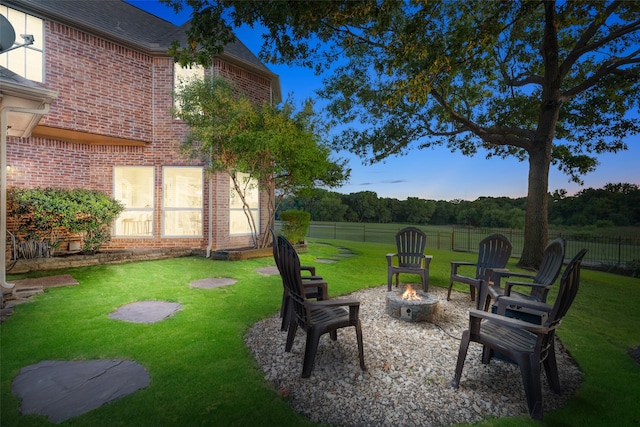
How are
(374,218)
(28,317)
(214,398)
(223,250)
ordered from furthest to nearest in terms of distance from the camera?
(374,218)
(223,250)
(28,317)
(214,398)

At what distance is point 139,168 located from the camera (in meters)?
9.80

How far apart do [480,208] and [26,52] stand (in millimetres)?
22410

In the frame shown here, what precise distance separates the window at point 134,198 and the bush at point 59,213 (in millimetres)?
1353

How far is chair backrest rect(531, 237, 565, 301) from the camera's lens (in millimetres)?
3648

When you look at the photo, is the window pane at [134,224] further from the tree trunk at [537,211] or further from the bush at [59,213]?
the tree trunk at [537,211]

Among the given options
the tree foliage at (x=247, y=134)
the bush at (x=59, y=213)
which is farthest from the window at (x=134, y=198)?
Answer: the tree foliage at (x=247, y=134)

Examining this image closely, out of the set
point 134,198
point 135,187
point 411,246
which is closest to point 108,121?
point 135,187

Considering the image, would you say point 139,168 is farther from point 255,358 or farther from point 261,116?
point 255,358

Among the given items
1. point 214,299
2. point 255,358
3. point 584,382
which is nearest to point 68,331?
point 214,299

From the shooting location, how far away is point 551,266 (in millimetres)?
3846

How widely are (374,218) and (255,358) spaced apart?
89.4 ft

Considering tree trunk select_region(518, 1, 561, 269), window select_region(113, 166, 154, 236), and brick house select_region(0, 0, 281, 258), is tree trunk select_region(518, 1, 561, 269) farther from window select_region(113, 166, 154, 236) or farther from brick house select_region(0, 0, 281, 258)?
window select_region(113, 166, 154, 236)

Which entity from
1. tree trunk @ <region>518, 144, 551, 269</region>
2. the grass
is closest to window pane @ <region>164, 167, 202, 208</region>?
the grass

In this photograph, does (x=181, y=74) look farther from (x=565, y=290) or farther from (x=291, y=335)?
(x=565, y=290)
